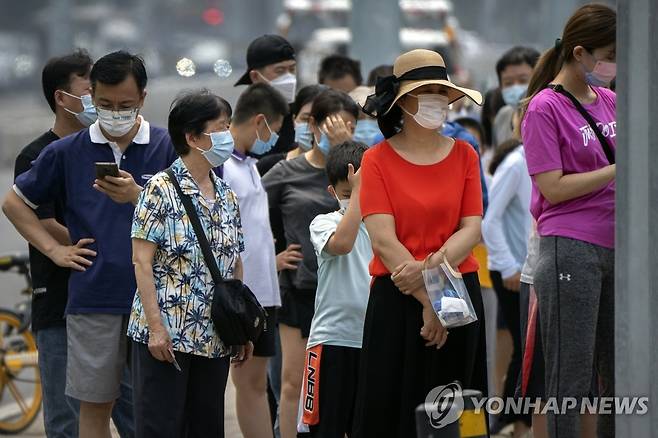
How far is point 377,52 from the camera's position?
11.8 m

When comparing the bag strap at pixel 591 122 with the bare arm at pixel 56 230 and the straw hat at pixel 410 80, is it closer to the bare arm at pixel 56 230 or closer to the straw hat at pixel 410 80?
the straw hat at pixel 410 80

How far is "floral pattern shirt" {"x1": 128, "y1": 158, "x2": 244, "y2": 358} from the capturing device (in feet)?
18.7

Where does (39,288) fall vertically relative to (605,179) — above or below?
below

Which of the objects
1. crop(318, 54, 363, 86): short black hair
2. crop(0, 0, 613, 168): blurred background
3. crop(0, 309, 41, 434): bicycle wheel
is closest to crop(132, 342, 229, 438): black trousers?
crop(0, 309, 41, 434): bicycle wheel

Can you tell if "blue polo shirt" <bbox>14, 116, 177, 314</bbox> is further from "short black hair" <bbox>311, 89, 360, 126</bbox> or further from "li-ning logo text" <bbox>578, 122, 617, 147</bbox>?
"li-ning logo text" <bbox>578, 122, 617, 147</bbox>

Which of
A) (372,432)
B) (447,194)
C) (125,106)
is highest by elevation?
(125,106)

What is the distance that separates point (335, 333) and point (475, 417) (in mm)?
1336

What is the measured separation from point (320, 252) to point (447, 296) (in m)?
0.93

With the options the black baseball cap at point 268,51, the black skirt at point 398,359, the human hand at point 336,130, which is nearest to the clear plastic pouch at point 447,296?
the black skirt at point 398,359

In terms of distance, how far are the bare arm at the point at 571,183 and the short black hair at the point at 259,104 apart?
6.62ft

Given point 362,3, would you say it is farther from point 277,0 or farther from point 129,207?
point 277,0

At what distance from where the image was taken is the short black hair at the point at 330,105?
23.7ft

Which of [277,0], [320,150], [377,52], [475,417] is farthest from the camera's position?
[277,0]

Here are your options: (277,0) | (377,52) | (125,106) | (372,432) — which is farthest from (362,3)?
(277,0)
